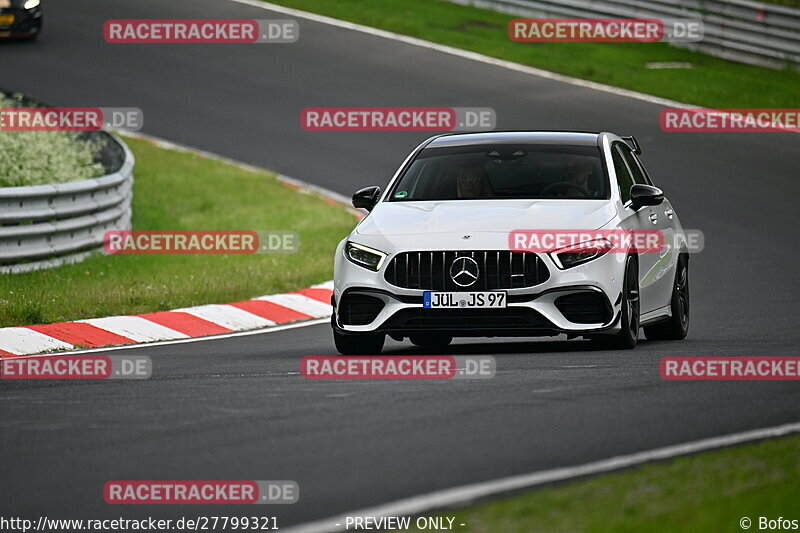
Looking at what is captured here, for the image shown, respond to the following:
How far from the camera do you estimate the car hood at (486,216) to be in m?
10.5

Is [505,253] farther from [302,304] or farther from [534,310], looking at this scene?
[302,304]

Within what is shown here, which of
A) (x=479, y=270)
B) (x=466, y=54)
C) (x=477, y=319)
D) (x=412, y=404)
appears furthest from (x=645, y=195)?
(x=466, y=54)

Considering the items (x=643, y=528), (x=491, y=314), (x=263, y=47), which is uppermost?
(x=643, y=528)

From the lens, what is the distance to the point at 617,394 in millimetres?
8375

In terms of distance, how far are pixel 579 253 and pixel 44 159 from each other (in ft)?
32.3

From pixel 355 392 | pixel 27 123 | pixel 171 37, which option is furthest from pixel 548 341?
pixel 171 37

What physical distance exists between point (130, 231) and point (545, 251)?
9.41 meters

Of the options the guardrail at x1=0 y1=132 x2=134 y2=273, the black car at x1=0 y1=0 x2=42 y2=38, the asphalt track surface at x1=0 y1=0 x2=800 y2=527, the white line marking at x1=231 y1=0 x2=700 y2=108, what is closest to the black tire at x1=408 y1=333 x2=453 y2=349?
the asphalt track surface at x1=0 y1=0 x2=800 y2=527

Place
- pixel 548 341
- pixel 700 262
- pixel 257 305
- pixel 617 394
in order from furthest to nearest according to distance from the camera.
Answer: pixel 700 262
pixel 257 305
pixel 548 341
pixel 617 394

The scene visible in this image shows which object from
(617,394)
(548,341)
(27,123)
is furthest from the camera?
(27,123)

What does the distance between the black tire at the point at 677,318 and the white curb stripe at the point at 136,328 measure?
3.91 m

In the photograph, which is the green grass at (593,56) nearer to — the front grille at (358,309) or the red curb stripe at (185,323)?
the red curb stripe at (185,323)

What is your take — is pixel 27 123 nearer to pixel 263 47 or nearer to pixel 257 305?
pixel 257 305

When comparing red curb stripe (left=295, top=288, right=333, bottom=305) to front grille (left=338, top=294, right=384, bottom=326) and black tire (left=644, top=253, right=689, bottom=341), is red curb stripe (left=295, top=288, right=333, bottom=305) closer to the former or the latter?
black tire (left=644, top=253, right=689, bottom=341)
